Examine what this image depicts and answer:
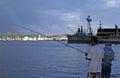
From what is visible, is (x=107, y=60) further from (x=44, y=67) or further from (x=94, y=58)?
(x=44, y=67)

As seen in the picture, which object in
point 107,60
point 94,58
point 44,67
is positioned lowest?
point 44,67

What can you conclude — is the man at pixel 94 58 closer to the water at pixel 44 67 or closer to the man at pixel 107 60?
the man at pixel 107 60

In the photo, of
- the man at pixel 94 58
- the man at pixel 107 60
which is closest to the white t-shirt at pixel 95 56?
the man at pixel 94 58

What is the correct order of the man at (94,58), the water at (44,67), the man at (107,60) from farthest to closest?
the water at (44,67) < the man at (107,60) < the man at (94,58)

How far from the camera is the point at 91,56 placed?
521 inches

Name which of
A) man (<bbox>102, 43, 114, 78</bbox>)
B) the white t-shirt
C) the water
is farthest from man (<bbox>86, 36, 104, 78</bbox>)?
the water

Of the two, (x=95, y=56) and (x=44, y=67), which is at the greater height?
(x=95, y=56)

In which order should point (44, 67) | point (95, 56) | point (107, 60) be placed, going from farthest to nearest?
1. point (44, 67)
2. point (107, 60)
3. point (95, 56)

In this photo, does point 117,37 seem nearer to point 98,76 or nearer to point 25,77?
point 25,77

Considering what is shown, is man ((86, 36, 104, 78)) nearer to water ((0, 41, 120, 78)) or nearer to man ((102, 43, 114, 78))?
man ((102, 43, 114, 78))

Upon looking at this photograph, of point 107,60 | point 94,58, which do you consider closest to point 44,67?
point 107,60

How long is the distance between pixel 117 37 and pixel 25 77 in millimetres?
174047

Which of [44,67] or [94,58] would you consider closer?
[94,58]

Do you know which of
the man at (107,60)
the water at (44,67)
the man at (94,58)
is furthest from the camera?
the water at (44,67)
